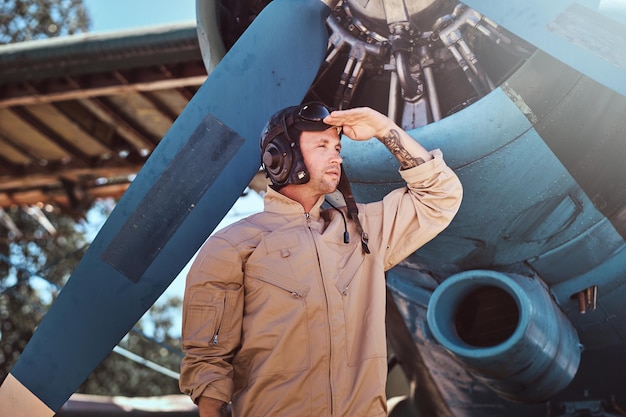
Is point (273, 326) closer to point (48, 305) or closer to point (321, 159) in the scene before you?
point (321, 159)

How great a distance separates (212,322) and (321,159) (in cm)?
62

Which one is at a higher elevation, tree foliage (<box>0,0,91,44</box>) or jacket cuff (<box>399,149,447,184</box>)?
jacket cuff (<box>399,149,447,184</box>)

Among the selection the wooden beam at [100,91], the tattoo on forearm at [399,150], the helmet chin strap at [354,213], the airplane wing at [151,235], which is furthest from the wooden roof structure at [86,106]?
the tattoo on forearm at [399,150]

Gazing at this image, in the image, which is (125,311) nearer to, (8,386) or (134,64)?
(8,386)

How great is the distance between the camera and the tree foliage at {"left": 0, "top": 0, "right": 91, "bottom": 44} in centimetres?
2383

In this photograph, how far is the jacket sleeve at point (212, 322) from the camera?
8.81 ft

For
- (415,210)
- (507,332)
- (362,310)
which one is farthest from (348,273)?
(507,332)

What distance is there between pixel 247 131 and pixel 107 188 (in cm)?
704

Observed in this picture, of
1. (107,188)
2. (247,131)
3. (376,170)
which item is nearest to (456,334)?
(376,170)

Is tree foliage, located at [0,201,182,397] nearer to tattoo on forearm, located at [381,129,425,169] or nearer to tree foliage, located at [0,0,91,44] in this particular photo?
tree foliage, located at [0,0,91,44]

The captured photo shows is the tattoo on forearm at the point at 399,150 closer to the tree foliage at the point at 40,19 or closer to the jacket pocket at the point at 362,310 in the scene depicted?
the jacket pocket at the point at 362,310

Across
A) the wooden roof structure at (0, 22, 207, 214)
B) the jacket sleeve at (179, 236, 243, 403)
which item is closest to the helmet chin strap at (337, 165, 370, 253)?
the jacket sleeve at (179, 236, 243, 403)

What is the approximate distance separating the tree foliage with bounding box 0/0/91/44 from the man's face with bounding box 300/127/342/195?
21.7m

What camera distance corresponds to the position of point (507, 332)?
4.24 meters
